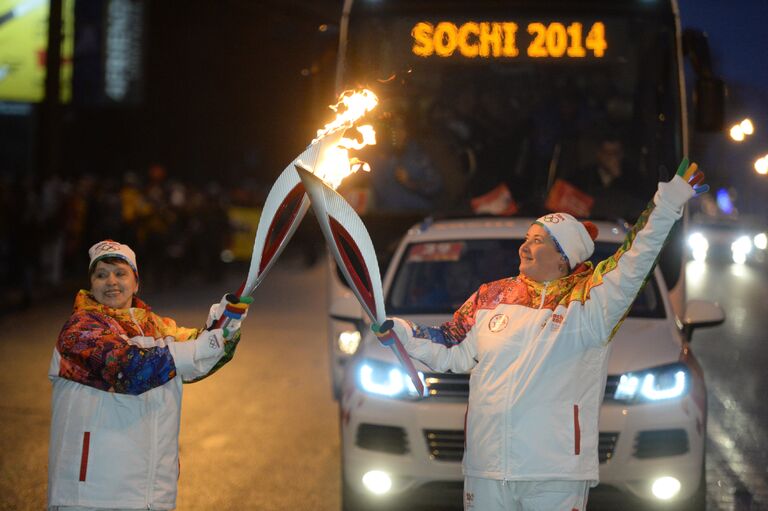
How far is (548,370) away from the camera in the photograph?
15.4 feet

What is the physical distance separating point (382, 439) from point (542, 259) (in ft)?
7.14

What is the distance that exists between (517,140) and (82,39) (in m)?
23.9

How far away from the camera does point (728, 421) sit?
33.4ft

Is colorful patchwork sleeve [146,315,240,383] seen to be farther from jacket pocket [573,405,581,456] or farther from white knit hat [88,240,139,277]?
jacket pocket [573,405,581,456]

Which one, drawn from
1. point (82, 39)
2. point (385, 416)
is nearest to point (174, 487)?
point (385, 416)

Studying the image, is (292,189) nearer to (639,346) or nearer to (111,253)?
(111,253)

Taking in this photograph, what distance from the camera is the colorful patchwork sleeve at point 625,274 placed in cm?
446

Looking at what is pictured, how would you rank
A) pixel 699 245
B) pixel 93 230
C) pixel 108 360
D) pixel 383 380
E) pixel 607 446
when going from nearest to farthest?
pixel 108 360, pixel 607 446, pixel 383 380, pixel 93 230, pixel 699 245

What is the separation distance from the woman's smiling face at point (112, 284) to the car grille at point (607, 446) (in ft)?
9.27

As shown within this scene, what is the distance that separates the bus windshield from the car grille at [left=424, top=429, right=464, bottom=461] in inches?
151

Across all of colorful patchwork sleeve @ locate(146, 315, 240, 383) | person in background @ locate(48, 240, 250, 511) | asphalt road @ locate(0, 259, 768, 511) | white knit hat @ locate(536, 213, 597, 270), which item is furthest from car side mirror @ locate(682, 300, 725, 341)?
person in background @ locate(48, 240, 250, 511)

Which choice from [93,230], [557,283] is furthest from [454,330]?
[93,230]

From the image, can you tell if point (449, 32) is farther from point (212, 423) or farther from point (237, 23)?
point (237, 23)

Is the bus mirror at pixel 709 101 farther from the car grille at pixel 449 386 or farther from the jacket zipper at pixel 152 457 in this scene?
the jacket zipper at pixel 152 457
